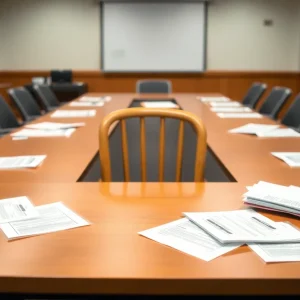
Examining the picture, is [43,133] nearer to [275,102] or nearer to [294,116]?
[294,116]

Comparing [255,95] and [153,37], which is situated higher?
[153,37]

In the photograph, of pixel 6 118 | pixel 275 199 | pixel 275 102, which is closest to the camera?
pixel 275 199

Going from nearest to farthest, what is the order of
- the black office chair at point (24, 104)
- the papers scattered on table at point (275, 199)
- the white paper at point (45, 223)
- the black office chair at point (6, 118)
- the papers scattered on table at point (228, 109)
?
1. the white paper at point (45, 223)
2. the papers scattered on table at point (275, 199)
3. the black office chair at point (6, 118)
4. the papers scattered on table at point (228, 109)
5. the black office chair at point (24, 104)

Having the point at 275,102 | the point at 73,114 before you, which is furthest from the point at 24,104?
the point at 275,102

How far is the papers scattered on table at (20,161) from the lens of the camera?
6.16 ft

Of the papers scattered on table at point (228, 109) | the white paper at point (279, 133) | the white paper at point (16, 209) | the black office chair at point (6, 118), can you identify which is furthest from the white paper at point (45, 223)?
the papers scattered on table at point (228, 109)

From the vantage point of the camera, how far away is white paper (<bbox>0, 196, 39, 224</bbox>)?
126 cm

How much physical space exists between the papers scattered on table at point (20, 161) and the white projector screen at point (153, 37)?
5.84m

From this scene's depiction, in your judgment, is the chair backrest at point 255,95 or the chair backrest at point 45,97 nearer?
the chair backrest at point 45,97

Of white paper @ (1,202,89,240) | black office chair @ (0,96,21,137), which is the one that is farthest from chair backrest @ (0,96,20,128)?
white paper @ (1,202,89,240)

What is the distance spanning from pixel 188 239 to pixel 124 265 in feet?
0.67

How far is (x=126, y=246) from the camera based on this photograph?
1.08m

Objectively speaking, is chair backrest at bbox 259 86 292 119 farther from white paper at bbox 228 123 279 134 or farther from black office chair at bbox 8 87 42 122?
black office chair at bbox 8 87 42 122

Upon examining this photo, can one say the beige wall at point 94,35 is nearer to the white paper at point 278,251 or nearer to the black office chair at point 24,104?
the black office chair at point 24,104
